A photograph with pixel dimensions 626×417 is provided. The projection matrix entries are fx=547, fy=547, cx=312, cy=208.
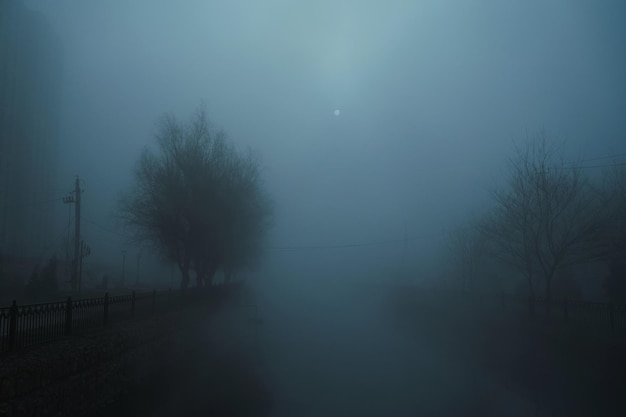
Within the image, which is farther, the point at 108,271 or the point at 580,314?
the point at 108,271

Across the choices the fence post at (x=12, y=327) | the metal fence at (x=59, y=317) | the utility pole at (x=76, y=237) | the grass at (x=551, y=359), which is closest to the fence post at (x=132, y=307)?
the metal fence at (x=59, y=317)

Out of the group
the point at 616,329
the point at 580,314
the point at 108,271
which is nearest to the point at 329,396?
the point at 616,329

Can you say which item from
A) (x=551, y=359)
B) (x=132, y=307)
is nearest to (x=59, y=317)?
(x=132, y=307)

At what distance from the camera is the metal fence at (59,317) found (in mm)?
9070

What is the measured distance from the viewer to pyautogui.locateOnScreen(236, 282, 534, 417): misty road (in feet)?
37.7

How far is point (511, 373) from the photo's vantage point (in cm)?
1558

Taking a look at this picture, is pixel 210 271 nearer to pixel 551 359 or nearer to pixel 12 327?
pixel 551 359

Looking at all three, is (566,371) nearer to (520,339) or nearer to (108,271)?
(520,339)

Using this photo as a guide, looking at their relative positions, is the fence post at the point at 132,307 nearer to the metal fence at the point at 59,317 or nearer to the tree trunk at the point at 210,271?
the metal fence at the point at 59,317

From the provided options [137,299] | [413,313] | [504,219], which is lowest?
[413,313]

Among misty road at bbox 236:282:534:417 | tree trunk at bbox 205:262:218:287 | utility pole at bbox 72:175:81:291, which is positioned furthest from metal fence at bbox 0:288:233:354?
utility pole at bbox 72:175:81:291

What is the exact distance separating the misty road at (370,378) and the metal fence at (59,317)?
4.59 metres

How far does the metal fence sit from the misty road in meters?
4.59

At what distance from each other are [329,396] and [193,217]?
60.9 feet
